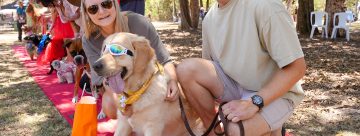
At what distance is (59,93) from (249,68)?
3999 millimetres

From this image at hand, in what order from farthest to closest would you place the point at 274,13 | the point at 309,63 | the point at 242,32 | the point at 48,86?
the point at 309,63 → the point at 48,86 → the point at 242,32 → the point at 274,13

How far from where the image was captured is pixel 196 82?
100.0 inches

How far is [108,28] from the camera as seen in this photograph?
10.00ft

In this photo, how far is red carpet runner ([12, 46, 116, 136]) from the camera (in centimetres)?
399

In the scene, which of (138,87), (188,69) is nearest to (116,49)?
(138,87)

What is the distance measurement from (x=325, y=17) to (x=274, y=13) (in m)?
11.9

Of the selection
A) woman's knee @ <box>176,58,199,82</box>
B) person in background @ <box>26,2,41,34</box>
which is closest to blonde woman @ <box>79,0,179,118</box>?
woman's knee @ <box>176,58,199,82</box>

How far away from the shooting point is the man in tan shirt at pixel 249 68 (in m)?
2.25

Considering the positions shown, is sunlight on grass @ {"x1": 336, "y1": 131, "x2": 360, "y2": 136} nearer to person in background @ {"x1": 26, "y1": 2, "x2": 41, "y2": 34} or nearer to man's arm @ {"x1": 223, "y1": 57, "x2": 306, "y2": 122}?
man's arm @ {"x1": 223, "y1": 57, "x2": 306, "y2": 122}

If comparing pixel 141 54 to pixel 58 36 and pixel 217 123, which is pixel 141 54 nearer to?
pixel 217 123

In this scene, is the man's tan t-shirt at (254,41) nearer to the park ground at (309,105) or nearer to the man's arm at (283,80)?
the man's arm at (283,80)

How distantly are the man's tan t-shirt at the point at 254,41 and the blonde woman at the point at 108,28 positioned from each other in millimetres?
453

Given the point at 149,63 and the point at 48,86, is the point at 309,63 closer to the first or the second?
the point at 48,86

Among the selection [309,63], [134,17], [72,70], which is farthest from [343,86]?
[72,70]
